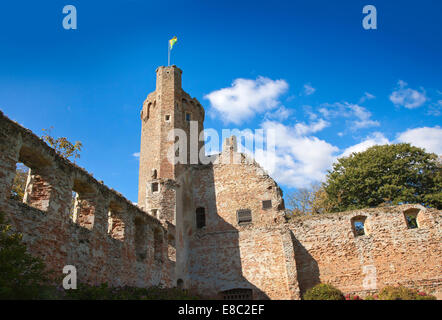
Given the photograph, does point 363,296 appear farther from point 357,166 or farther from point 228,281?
point 357,166

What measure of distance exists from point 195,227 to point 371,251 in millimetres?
10773

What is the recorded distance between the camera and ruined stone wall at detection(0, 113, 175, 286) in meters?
8.75

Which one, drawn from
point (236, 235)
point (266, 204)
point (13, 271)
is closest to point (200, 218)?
point (236, 235)

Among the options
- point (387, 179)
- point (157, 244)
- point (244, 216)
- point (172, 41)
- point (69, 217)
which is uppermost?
point (172, 41)

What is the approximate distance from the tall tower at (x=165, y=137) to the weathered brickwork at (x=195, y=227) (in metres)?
0.08

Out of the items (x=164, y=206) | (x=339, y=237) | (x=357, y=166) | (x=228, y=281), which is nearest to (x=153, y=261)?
(x=164, y=206)

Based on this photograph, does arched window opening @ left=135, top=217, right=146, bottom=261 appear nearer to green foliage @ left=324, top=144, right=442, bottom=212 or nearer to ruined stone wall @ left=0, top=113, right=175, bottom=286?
ruined stone wall @ left=0, top=113, right=175, bottom=286

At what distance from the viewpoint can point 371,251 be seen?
1825cm

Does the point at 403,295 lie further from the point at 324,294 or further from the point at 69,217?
the point at 69,217

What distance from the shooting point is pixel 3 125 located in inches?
342

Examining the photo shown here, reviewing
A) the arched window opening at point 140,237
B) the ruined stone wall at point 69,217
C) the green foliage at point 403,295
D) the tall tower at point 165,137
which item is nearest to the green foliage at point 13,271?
the ruined stone wall at point 69,217

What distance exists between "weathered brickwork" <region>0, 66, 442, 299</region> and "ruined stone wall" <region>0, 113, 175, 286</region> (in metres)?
0.03
